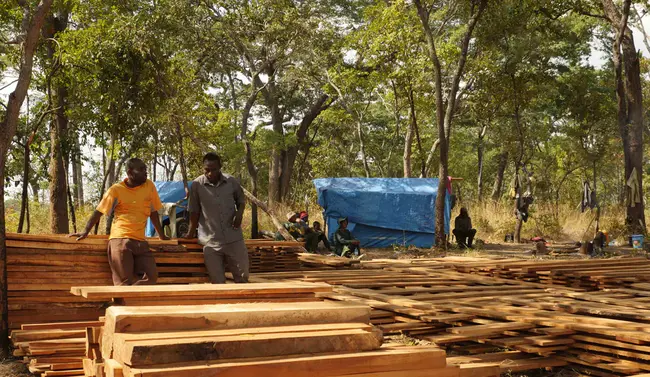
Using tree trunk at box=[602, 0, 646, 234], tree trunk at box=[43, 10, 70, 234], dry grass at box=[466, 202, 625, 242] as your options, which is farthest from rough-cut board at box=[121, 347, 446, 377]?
dry grass at box=[466, 202, 625, 242]

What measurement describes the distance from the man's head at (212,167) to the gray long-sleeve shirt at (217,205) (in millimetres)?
57

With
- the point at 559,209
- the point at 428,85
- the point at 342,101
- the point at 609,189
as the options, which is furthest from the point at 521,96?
the point at 609,189

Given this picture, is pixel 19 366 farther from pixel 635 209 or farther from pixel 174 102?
pixel 635 209

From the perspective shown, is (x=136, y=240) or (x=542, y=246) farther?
(x=542, y=246)

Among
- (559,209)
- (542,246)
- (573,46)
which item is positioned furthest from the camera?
(573,46)

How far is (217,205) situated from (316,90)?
24318mm

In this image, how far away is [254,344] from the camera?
10.5ft

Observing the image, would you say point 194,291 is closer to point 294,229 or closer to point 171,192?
point 294,229

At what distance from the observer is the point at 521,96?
21484 millimetres

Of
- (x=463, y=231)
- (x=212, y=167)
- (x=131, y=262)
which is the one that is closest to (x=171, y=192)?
(x=463, y=231)

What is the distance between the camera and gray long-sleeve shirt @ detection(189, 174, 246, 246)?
6746mm

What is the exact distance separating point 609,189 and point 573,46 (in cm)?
2132

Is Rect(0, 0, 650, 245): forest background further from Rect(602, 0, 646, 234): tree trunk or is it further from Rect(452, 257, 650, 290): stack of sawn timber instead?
Rect(452, 257, 650, 290): stack of sawn timber

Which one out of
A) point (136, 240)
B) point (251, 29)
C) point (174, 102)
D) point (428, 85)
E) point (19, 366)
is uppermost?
point (251, 29)
